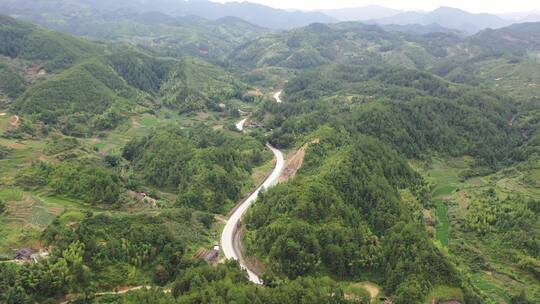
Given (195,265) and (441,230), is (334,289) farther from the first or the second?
(441,230)

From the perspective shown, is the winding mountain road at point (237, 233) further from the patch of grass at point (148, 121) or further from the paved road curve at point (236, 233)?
the patch of grass at point (148, 121)

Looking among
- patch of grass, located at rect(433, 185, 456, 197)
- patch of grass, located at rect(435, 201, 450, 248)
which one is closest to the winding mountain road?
patch of grass, located at rect(435, 201, 450, 248)

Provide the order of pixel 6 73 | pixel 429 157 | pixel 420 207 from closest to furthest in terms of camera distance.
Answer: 1. pixel 420 207
2. pixel 429 157
3. pixel 6 73

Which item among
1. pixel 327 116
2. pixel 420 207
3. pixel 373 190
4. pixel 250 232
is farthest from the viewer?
pixel 327 116

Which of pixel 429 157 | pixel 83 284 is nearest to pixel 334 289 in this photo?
pixel 83 284

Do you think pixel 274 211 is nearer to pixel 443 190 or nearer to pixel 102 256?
pixel 102 256

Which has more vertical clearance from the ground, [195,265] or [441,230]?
[195,265]

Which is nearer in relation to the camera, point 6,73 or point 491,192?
point 491,192

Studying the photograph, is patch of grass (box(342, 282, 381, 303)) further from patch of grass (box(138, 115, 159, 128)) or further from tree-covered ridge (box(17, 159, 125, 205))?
patch of grass (box(138, 115, 159, 128))
